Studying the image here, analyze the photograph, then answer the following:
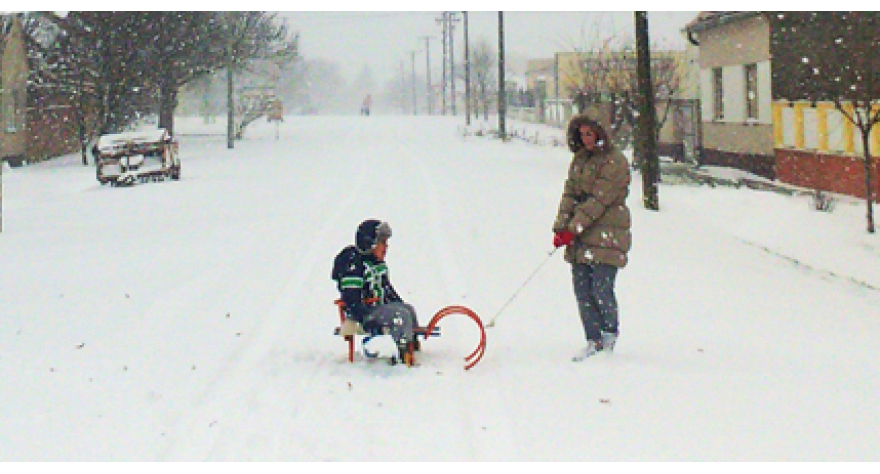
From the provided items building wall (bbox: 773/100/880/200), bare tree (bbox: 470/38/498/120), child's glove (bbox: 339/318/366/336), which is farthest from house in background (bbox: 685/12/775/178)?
bare tree (bbox: 470/38/498/120)

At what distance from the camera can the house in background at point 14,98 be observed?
31.0 metres

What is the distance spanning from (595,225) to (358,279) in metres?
1.63

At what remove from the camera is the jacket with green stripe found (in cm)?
644

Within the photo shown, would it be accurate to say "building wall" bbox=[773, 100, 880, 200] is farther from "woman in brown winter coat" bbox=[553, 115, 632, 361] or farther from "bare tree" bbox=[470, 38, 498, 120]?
"bare tree" bbox=[470, 38, 498, 120]

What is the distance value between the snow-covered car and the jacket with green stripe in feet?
55.1

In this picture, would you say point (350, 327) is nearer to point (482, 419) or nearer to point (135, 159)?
point (482, 419)

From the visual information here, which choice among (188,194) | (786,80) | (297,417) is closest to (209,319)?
(297,417)

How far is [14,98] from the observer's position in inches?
1277

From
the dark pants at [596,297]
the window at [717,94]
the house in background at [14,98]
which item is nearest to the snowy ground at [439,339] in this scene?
the dark pants at [596,297]

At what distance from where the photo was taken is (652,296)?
31.4 ft

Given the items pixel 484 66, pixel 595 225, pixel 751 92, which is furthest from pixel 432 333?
pixel 484 66

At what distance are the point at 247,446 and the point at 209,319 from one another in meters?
3.35

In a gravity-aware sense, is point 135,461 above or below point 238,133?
below

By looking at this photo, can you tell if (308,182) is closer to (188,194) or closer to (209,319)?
(188,194)
